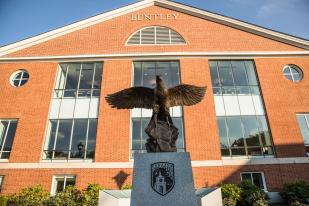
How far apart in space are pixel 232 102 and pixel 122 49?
324 inches

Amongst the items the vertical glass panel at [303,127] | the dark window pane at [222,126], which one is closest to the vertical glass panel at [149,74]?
the dark window pane at [222,126]

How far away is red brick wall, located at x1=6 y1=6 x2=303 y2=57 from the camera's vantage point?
17.4 metres

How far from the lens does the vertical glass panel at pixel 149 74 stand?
1665 centimetres

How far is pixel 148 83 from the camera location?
16.6 m

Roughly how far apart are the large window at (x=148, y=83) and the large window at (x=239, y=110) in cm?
246

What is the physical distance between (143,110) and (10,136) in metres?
8.28

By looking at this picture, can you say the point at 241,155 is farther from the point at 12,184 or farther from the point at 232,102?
the point at 12,184

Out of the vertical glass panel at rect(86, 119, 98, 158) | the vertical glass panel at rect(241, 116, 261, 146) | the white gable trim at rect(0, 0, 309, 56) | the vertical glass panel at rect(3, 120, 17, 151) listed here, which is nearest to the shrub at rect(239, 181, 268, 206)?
the vertical glass panel at rect(241, 116, 261, 146)

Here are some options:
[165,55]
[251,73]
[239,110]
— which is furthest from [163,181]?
[251,73]

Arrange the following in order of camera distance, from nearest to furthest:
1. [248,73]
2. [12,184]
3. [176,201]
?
[176,201] → [12,184] → [248,73]

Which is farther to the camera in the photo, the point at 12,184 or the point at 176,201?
the point at 12,184

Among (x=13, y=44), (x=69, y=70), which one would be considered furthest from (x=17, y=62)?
(x=69, y=70)

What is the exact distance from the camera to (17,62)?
56.9 ft

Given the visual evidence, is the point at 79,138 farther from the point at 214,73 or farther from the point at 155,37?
the point at 214,73
